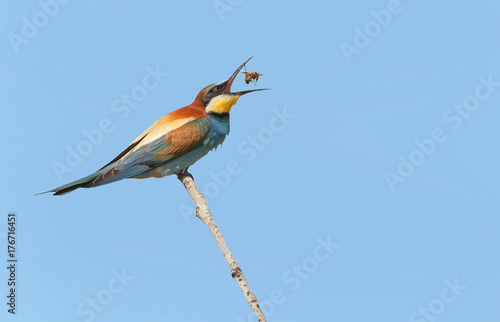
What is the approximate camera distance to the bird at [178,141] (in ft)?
15.4

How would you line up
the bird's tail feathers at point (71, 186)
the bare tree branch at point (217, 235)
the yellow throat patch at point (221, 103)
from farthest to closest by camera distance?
1. the yellow throat patch at point (221, 103)
2. the bird's tail feathers at point (71, 186)
3. the bare tree branch at point (217, 235)

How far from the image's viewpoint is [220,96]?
16.5ft

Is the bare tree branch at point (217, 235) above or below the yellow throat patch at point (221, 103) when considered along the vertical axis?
below

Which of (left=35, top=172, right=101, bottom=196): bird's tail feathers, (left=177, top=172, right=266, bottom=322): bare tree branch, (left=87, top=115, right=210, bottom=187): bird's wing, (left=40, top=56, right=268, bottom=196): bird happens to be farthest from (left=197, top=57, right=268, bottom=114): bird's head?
(left=35, top=172, right=101, bottom=196): bird's tail feathers

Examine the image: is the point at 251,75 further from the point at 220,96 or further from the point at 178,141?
the point at 178,141

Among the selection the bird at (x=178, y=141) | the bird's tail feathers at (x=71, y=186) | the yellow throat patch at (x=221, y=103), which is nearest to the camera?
the bird's tail feathers at (x=71, y=186)

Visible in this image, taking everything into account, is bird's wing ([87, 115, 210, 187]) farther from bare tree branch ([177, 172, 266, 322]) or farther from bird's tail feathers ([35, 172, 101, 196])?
bare tree branch ([177, 172, 266, 322])

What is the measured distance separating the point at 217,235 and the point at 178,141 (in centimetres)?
100

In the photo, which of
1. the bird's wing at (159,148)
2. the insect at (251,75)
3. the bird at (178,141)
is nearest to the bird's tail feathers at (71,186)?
the bird at (178,141)

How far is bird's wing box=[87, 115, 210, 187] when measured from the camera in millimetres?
4695

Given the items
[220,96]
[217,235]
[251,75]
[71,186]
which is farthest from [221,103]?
Result: [71,186]

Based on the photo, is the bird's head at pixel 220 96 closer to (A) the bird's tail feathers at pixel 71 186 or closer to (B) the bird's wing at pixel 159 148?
(B) the bird's wing at pixel 159 148

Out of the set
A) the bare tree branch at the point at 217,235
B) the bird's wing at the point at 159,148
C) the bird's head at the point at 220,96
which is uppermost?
the bird's head at the point at 220,96

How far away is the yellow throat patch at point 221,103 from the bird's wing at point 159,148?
16 centimetres
